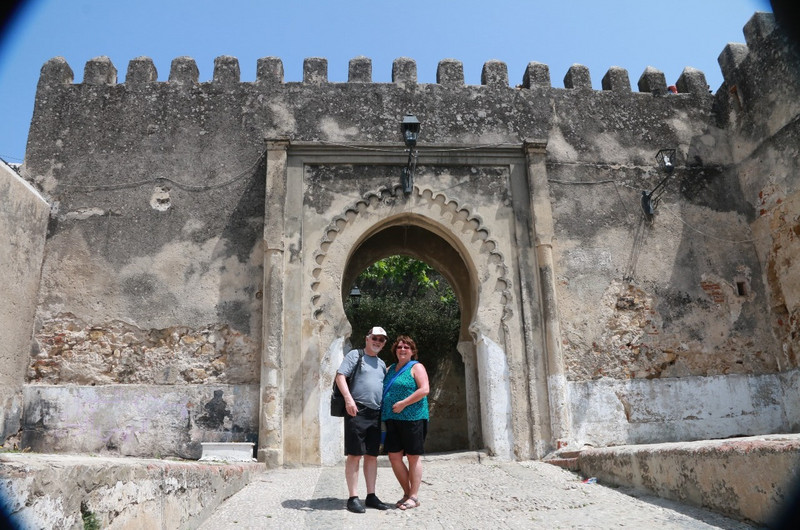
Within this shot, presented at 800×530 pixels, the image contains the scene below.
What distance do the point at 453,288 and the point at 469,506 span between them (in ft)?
17.8

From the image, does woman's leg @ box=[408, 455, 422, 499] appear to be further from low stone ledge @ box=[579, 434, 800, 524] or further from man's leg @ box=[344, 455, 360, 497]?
low stone ledge @ box=[579, 434, 800, 524]

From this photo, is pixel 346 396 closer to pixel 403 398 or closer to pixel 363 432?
pixel 363 432

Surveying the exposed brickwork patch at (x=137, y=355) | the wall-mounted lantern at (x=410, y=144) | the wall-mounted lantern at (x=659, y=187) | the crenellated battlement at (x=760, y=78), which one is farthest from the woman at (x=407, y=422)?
the crenellated battlement at (x=760, y=78)

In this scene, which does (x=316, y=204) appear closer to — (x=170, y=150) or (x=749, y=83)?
(x=170, y=150)

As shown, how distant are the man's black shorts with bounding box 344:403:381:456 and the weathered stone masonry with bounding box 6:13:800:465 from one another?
2.62 metres

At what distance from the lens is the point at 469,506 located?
4.40 m

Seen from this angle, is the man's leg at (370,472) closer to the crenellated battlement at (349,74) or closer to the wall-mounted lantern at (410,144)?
the wall-mounted lantern at (410,144)

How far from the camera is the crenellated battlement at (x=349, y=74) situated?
840 cm

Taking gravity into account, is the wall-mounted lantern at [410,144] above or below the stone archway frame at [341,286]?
above

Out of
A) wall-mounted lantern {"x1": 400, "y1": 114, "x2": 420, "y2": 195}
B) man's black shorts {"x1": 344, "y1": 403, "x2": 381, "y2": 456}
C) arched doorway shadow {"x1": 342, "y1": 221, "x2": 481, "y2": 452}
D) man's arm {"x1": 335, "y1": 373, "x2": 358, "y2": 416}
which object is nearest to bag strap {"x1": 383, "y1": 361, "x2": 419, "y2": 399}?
man's black shorts {"x1": 344, "y1": 403, "x2": 381, "y2": 456}

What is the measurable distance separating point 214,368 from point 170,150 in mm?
3066

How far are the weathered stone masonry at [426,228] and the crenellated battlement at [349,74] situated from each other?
0.12ft

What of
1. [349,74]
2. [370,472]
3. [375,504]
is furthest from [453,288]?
[375,504]

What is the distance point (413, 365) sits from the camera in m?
4.59
